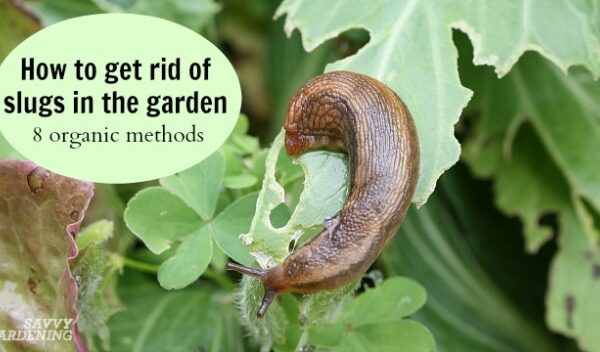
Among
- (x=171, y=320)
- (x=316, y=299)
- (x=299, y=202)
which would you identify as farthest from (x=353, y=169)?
(x=171, y=320)

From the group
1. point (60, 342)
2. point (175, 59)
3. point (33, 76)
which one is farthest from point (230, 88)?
point (60, 342)

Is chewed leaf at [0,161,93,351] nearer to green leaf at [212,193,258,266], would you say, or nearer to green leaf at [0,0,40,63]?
green leaf at [212,193,258,266]

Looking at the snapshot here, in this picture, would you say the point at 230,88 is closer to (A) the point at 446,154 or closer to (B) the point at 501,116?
(A) the point at 446,154

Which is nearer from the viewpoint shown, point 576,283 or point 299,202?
point 299,202

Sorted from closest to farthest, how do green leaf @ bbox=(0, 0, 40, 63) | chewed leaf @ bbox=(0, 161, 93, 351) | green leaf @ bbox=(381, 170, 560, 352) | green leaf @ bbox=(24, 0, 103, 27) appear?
chewed leaf @ bbox=(0, 161, 93, 351) → green leaf @ bbox=(0, 0, 40, 63) → green leaf @ bbox=(24, 0, 103, 27) → green leaf @ bbox=(381, 170, 560, 352)

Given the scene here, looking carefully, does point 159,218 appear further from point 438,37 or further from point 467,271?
point 467,271

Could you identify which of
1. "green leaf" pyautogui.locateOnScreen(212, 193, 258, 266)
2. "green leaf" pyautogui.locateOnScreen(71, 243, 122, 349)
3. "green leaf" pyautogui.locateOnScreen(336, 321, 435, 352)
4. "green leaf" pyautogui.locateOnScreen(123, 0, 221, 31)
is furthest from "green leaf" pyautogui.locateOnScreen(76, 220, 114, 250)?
"green leaf" pyautogui.locateOnScreen(123, 0, 221, 31)
